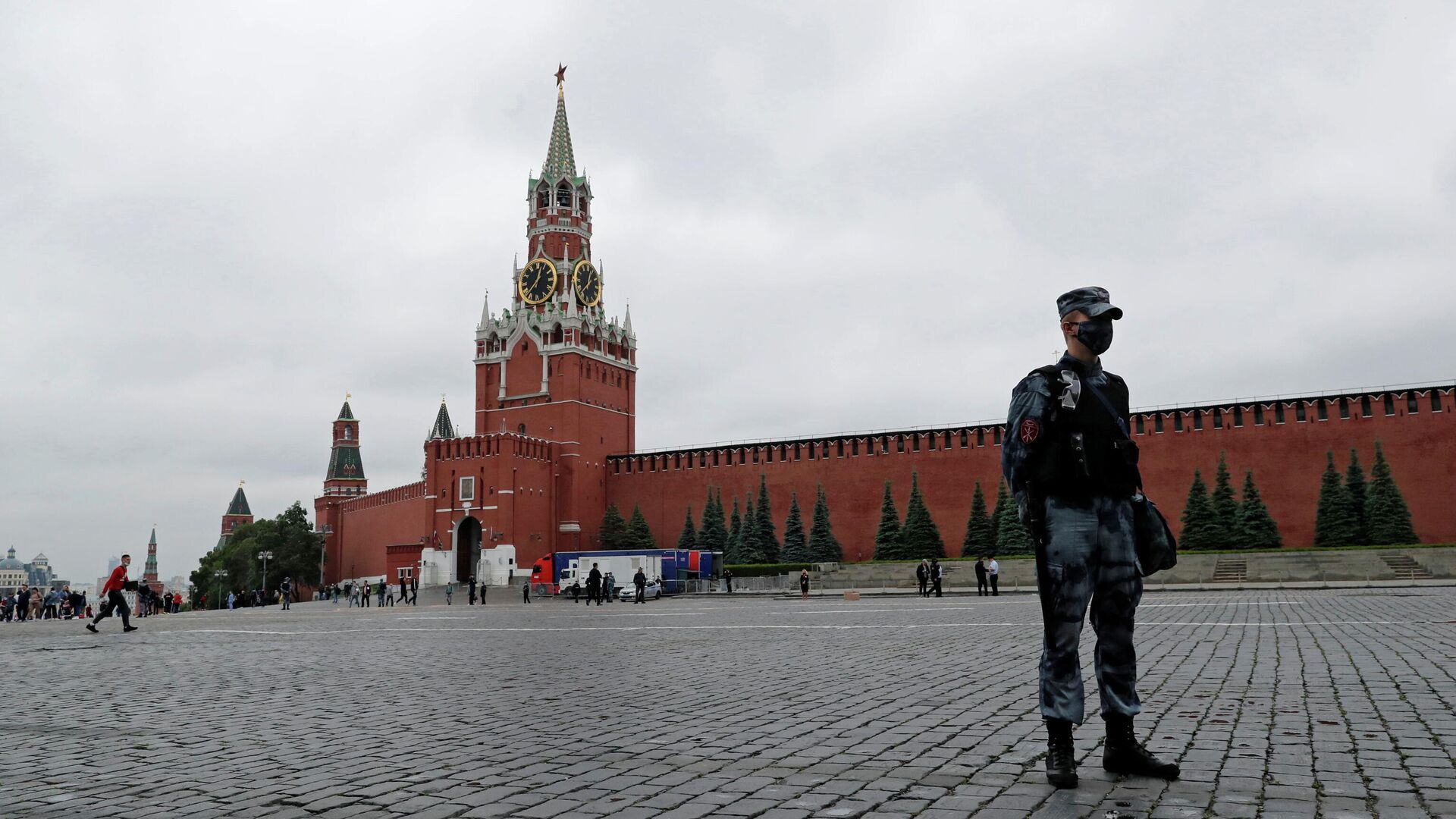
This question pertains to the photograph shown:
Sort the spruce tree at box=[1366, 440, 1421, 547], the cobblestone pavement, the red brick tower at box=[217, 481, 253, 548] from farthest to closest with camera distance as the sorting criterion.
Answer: the red brick tower at box=[217, 481, 253, 548], the spruce tree at box=[1366, 440, 1421, 547], the cobblestone pavement

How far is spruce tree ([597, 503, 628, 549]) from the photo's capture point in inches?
2218

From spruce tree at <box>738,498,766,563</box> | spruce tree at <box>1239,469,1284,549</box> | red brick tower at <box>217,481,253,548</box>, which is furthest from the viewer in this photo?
red brick tower at <box>217,481,253,548</box>

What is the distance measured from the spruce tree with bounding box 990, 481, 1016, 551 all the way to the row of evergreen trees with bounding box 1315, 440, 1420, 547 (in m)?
11.3

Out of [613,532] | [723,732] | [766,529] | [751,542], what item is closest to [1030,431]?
[723,732]

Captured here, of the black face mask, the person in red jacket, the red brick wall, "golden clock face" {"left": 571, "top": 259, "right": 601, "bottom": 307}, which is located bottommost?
the person in red jacket

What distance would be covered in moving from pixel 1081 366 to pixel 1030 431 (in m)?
0.35

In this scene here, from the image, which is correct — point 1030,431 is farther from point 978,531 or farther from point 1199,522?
point 978,531

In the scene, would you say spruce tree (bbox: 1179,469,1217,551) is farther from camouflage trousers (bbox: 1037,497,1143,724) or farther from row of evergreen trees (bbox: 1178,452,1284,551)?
camouflage trousers (bbox: 1037,497,1143,724)

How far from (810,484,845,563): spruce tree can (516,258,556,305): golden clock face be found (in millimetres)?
21603

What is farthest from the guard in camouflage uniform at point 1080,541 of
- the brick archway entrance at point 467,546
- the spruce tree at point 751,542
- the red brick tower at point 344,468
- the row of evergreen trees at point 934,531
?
the red brick tower at point 344,468

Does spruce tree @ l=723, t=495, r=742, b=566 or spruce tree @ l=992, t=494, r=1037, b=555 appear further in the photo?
spruce tree @ l=723, t=495, r=742, b=566

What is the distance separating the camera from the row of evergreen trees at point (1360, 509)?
38219mm

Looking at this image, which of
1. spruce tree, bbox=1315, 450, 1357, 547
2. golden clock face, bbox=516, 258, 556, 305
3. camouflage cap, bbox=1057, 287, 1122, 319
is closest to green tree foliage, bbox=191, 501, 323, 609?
golden clock face, bbox=516, 258, 556, 305

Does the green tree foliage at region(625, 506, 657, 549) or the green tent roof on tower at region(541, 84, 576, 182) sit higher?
the green tent roof on tower at region(541, 84, 576, 182)
